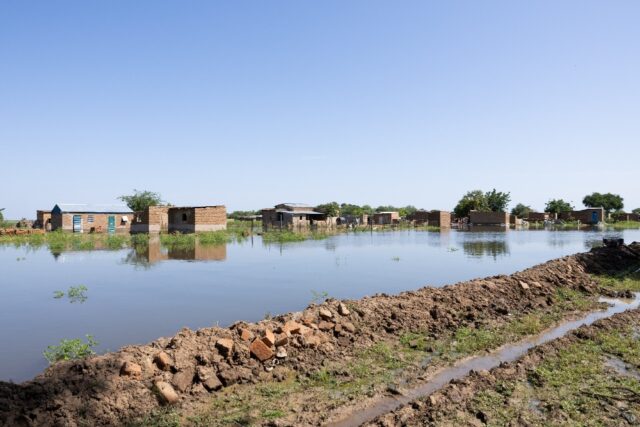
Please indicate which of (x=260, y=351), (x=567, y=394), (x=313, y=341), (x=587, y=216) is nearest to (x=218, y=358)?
(x=260, y=351)

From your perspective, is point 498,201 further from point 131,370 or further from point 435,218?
point 131,370

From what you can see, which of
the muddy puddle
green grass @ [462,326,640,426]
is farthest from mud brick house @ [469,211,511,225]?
green grass @ [462,326,640,426]

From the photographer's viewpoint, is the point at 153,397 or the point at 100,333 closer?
the point at 153,397

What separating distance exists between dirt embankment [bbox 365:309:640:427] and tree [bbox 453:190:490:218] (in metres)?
66.4

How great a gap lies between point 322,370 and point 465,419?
2185mm

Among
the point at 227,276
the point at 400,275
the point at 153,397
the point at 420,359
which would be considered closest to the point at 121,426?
the point at 153,397

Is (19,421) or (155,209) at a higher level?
(155,209)

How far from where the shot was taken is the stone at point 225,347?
6.01m

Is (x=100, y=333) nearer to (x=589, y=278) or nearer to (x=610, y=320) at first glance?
(x=610, y=320)

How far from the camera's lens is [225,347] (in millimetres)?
6023

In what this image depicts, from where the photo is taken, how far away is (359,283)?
13.6 metres

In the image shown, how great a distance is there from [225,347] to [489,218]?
62889mm

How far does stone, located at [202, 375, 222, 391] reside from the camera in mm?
5414

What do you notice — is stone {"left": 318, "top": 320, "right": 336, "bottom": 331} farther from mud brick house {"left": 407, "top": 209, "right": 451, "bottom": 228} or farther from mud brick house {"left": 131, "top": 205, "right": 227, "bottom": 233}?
mud brick house {"left": 407, "top": 209, "right": 451, "bottom": 228}
